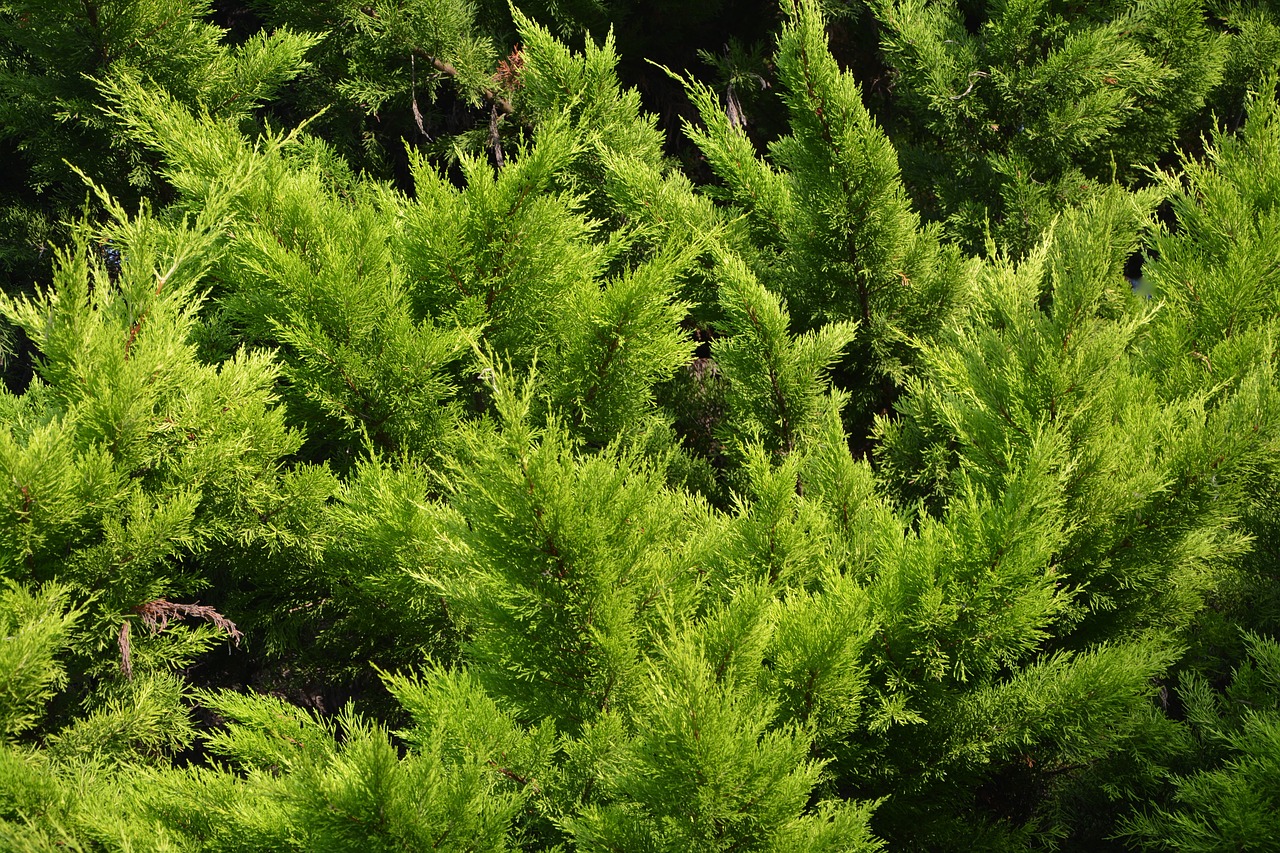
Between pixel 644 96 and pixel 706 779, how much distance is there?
481 centimetres

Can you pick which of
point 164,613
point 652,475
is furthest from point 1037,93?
point 164,613

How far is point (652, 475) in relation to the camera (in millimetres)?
2568

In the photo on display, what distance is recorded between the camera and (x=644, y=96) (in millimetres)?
5938

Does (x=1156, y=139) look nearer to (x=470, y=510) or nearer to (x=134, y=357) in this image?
(x=470, y=510)

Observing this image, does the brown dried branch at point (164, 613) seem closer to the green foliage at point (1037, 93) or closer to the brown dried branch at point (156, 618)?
the brown dried branch at point (156, 618)

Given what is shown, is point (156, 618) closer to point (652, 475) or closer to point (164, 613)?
point (164, 613)

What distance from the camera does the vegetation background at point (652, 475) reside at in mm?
2303

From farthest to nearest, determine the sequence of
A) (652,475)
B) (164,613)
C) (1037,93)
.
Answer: (1037,93) → (164,613) → (652,475)

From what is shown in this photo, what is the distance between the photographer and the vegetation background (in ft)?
7.55

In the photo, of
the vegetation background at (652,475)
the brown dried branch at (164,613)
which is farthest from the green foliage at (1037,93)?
the brown dried branch at (164,613)

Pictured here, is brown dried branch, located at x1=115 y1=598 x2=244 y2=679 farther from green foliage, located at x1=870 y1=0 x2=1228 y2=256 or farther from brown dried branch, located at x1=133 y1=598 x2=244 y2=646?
green foliage, located at x1=870 y1=0 x2=1228 y2=256

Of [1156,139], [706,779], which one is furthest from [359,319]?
[1156,139]

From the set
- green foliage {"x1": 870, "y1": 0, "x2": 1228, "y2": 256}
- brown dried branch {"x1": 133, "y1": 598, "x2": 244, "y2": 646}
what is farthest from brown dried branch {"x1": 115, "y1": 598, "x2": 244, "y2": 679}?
green foliage {"x1": 870, "y1": 0, "x2": 1228, "y2": 256}

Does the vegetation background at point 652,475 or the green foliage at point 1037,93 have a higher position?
the green foliage at point 1037,93
